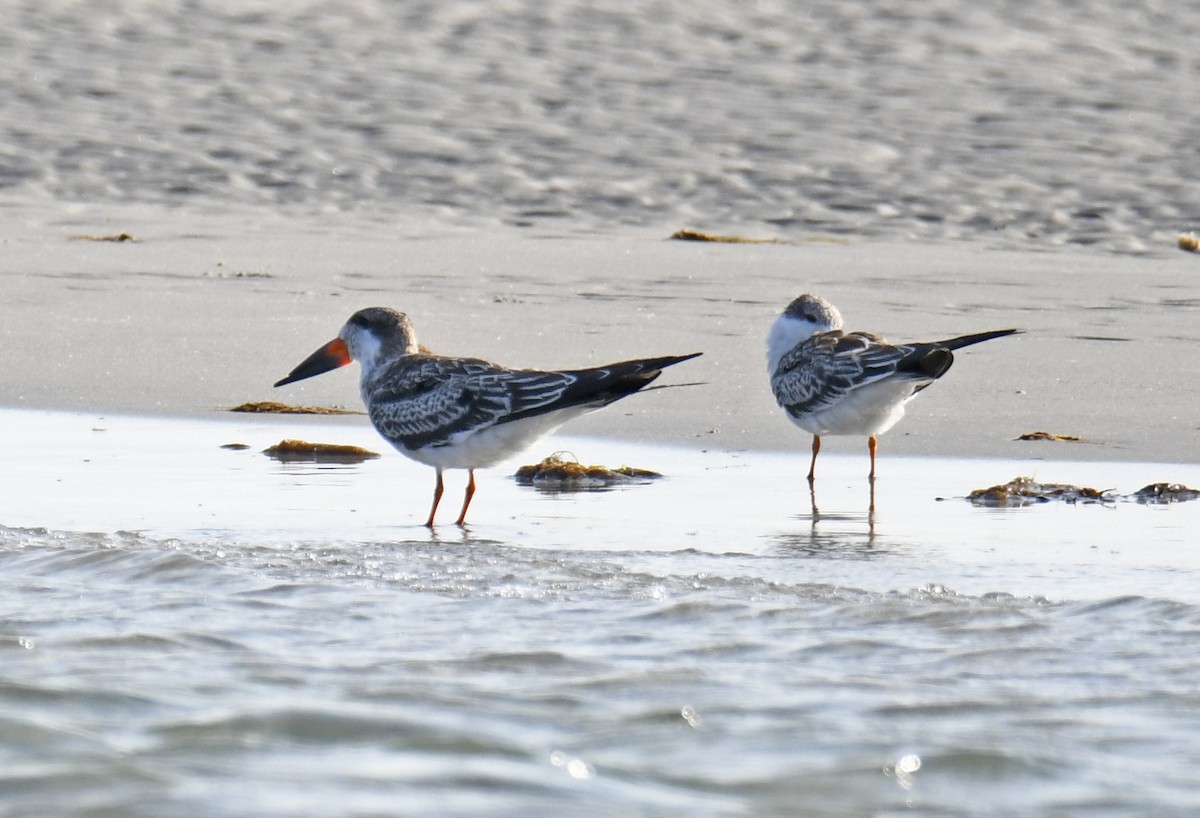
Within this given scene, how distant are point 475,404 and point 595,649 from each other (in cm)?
253

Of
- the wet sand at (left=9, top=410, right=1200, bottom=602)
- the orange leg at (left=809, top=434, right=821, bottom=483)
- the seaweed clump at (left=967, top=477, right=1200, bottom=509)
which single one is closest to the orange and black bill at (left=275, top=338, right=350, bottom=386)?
the wet sand at (left=9, top=410, right=1200, bottom=602)

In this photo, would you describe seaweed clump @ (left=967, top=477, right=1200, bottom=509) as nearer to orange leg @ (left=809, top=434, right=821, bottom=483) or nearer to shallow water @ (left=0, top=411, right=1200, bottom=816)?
shallow water @ (left=0, top=411, right=1200, bottom=816)

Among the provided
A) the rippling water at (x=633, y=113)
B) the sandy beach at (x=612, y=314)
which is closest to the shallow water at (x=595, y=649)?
the sandy beach at (x=612, y=314)

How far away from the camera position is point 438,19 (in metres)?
18.6

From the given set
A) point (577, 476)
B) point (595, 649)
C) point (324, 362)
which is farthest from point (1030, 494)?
point (324, 362)

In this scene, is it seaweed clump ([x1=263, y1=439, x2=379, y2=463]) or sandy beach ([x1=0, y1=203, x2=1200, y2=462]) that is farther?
sandy beach ([x1=0, y1=203, x2=1200, y2=462])

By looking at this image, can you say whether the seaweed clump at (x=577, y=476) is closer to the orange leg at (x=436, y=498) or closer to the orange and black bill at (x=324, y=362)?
the orange leg at (x=436, y=498)

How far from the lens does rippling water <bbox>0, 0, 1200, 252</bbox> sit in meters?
14.7

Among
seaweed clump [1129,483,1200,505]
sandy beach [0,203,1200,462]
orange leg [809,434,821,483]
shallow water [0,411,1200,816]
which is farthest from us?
sandy beach [0,203,1200,462]

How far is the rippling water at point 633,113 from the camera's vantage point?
1467cm

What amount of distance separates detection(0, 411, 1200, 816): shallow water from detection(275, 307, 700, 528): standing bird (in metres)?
0.21

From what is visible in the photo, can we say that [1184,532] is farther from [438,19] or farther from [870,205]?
[438,19]

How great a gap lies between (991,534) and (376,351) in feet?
9.95

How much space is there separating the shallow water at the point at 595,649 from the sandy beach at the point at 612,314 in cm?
104
